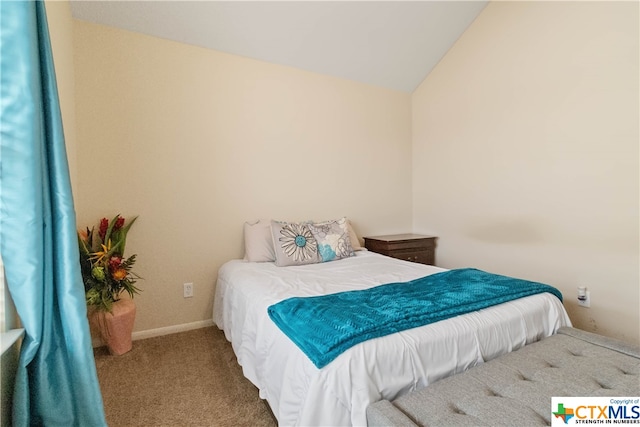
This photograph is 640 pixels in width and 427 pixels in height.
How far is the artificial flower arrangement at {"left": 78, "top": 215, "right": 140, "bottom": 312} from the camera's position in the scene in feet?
6.38

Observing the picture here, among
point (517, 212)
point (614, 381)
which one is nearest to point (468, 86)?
point (517, 212)

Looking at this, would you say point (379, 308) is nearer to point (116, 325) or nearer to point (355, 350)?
point (355, 350)

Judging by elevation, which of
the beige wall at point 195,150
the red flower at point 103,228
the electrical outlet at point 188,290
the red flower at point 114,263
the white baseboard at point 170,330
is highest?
the beige wall at point 195,150

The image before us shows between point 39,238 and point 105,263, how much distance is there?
1175 millimetres

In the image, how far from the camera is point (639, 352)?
4.29 ft

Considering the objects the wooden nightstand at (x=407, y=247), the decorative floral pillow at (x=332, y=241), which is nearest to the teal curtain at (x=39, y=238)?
the decorative floral pillow at (x=332, y=241)

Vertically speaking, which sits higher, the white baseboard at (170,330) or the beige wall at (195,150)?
the beige wall at (195,150)

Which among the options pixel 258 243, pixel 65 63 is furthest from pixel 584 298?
pixel 65 63

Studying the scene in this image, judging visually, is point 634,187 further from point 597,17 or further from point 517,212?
point 597,17

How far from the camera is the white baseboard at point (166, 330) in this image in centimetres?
234

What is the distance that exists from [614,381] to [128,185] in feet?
9.53

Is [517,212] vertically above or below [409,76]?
below

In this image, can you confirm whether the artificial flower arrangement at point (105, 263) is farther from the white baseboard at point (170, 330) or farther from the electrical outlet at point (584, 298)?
the electrical outlet at point (584, 298)

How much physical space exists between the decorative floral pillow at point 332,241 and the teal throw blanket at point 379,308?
2.86 ft
